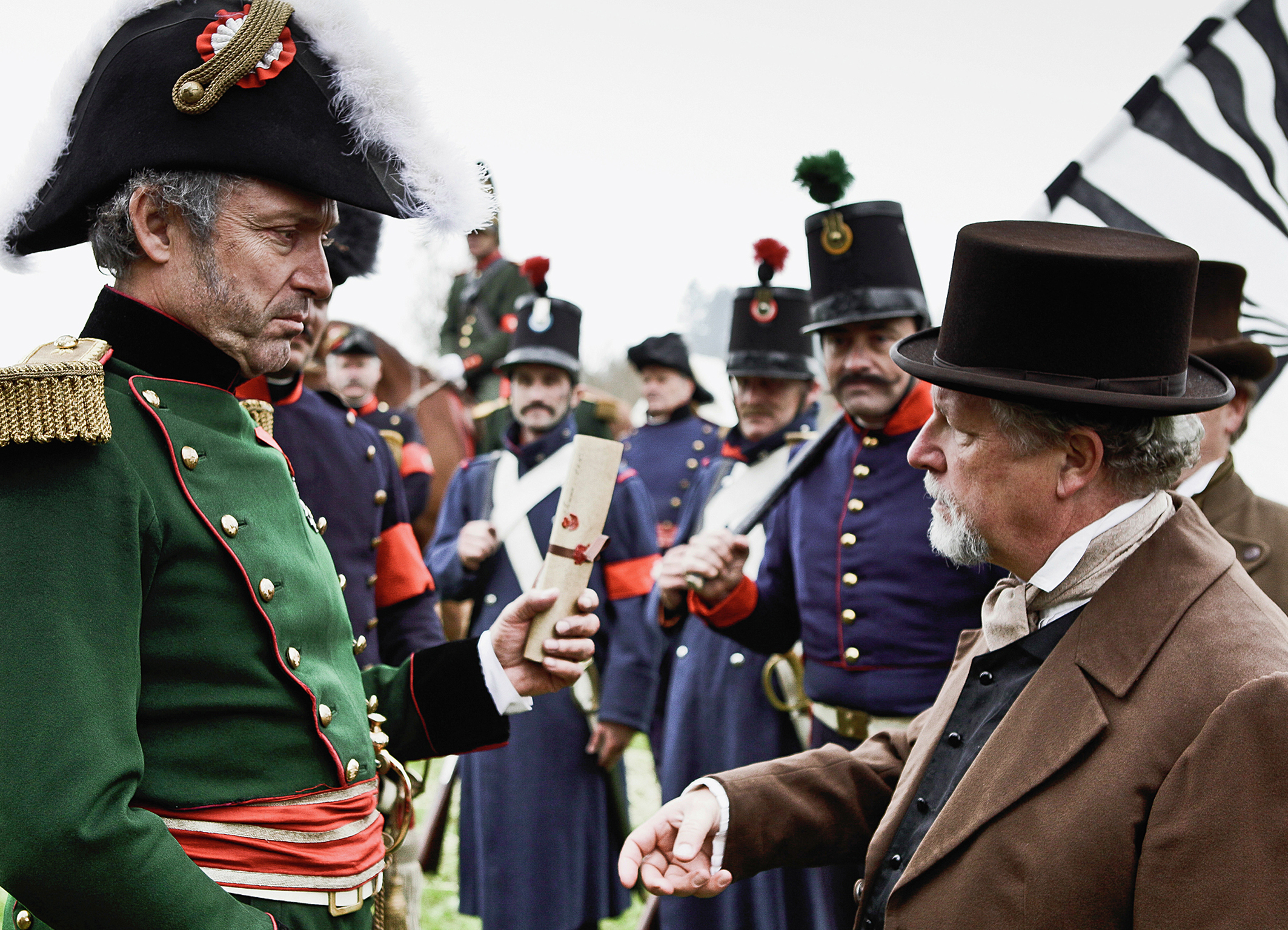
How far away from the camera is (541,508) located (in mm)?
4797

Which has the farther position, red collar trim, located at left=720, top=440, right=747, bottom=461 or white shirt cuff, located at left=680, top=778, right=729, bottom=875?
red collar trim, located at left=720, top=440, right=747, bottom=461

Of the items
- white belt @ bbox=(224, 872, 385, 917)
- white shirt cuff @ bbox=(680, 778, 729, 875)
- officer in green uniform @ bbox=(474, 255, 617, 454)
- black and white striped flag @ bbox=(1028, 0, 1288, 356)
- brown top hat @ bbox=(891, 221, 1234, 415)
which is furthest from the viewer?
officer in green uniform @ bbox=(474, 255, 617, 454)

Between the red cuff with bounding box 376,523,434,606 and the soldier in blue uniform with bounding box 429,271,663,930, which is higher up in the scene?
the red cuff with bounding box 376,523,434,606

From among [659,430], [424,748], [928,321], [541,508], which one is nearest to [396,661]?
[424,748]

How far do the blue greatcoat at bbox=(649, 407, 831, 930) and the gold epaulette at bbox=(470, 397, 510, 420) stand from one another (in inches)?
158

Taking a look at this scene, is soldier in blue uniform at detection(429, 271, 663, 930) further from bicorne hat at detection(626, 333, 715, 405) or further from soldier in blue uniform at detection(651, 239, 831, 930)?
bicorne hat at detection(626, 333, 715, 405)

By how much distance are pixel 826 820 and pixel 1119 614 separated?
2.50ft

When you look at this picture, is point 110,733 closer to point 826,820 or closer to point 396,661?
point 826,820

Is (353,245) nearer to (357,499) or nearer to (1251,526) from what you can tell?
(357,499)

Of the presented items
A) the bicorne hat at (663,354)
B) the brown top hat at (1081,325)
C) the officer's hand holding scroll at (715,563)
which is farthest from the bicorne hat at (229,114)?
the bicorne hat at (663,354)

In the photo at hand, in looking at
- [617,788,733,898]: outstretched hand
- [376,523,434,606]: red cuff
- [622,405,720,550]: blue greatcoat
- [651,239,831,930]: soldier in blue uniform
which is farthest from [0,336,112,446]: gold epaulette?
[622,405,720,550]: blue greatcoat

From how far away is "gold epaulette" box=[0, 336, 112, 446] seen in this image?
1415mm

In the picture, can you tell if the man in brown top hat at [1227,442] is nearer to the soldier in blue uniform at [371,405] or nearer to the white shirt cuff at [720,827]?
the white shirt cuff at [720,827]

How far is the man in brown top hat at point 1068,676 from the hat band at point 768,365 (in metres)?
3.01
